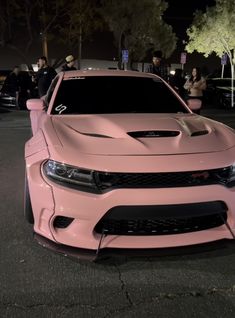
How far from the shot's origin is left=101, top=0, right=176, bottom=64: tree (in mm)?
35875

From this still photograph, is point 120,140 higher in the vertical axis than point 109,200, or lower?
higher

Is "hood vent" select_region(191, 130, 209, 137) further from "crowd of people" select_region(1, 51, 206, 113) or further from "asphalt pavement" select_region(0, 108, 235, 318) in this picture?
"crowd of people" select_region(1, 51, 206, 113)

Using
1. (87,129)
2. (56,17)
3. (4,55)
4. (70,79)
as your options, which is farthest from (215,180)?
(4,55)

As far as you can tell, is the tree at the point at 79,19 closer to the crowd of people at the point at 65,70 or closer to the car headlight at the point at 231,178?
the crowd of people at the point at 65,70

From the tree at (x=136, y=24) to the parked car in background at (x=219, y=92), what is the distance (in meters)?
15.4

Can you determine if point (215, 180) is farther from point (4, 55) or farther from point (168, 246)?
point (4, 55)

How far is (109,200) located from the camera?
3.43 m

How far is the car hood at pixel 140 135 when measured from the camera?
3732mm

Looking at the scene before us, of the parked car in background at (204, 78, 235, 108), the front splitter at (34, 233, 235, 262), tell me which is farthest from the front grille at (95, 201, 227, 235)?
the parked car in background at (204, 78, 235, 108)

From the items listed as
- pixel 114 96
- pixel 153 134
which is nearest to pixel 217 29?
pixel 114 96

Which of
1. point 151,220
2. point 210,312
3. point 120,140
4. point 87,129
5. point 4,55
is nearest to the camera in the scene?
point 210,312

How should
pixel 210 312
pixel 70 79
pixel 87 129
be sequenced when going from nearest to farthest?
pixel 210 312, pixel 87 129, pixel 70 79

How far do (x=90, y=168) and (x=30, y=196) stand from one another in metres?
0.65

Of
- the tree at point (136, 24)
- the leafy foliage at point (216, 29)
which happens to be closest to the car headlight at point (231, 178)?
the leafy foliage at point (216, 29)
